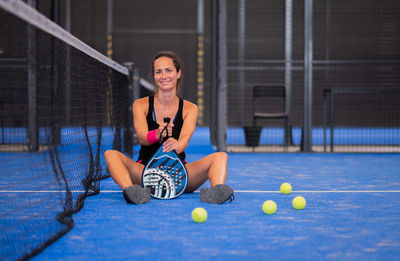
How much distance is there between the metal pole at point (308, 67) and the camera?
7344 mm

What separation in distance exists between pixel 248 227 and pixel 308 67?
5435 millimetres

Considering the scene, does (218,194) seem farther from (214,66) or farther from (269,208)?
(214,66)

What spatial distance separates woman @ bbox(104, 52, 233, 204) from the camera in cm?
313

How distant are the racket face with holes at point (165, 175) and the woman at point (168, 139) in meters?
0.07

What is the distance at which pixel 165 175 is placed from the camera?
314cm

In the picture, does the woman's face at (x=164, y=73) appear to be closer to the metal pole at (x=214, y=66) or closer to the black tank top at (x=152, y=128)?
the black tank top at (x=152, y=128)

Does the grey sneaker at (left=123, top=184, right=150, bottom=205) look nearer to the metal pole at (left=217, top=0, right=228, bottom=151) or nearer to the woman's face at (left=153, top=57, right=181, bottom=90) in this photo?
the woman's face at (left=153, top=57, right=181, bottom=90)

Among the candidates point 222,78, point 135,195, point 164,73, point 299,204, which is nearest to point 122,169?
point 135,195

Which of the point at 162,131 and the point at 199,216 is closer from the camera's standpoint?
the point at 199,216

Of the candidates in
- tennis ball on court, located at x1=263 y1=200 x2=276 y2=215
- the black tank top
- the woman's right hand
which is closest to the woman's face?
the black tank top

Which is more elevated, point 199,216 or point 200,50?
point 200,50

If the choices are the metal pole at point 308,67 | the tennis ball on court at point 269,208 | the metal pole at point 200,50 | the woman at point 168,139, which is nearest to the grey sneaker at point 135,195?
the woman at point 168,139

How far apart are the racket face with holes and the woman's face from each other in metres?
0.51

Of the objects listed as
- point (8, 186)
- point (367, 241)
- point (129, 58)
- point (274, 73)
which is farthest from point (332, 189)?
point (129, 58)
